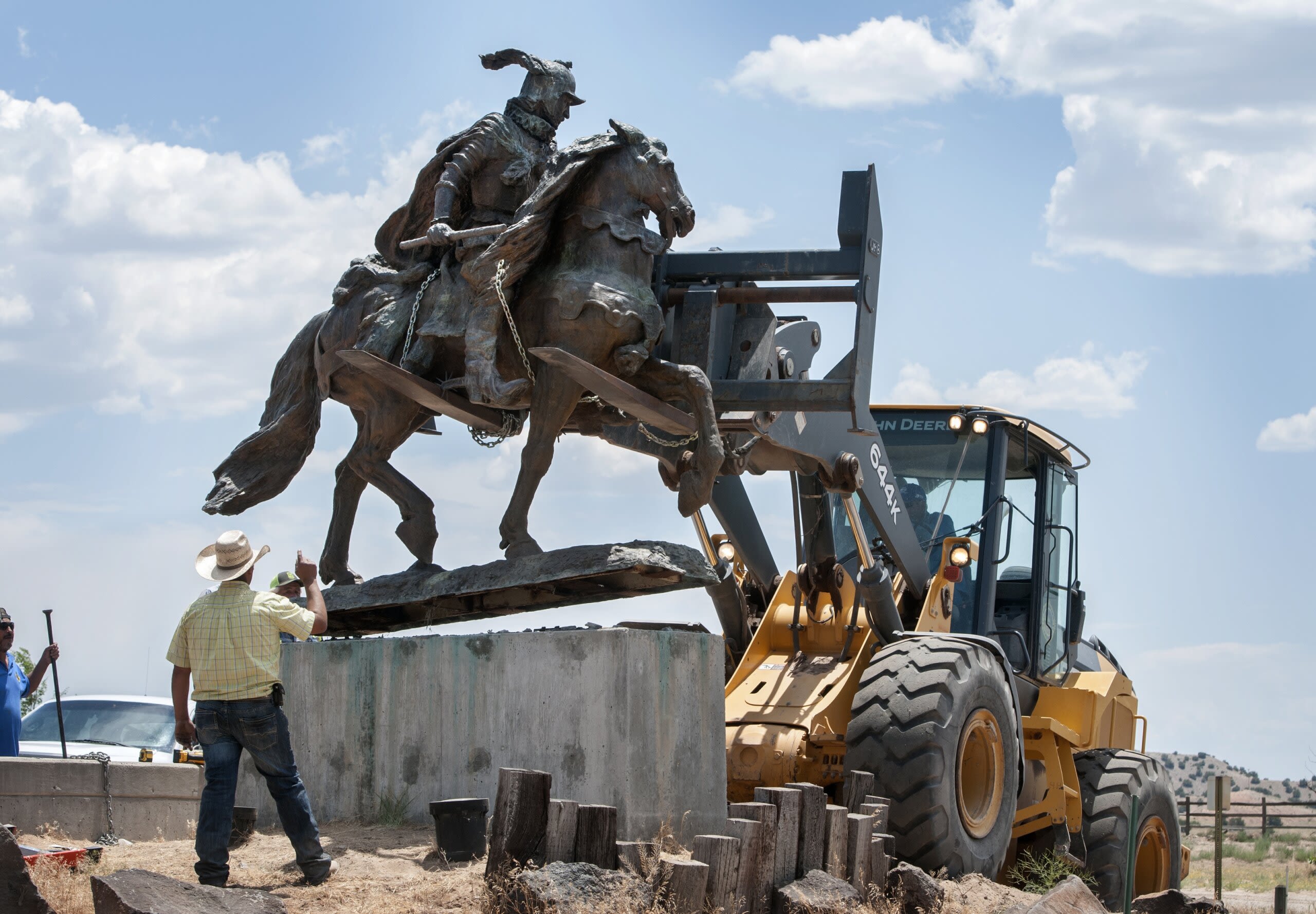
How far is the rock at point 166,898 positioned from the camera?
5133 millimetres

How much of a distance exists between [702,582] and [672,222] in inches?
74.9

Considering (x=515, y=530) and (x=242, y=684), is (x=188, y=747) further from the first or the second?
(x=515, y=530)

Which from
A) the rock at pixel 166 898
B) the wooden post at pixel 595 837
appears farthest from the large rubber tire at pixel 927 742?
the rock at pixel 166 898

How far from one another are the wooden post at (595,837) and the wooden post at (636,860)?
0.12ft

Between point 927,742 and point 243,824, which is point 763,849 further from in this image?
point 243,824

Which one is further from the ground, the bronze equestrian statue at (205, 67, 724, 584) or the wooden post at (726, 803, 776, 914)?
the bronze equestrian statue at (205, 67, 724, 584)

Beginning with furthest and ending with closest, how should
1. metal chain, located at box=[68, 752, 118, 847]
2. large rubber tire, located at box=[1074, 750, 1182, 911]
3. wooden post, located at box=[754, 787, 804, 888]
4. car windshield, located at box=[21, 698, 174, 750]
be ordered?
car windshield, located at box=[21, 698, 174, 750] → large rubber tire, located at box=[1074, 750, 1182, 911] → metal chain, located at box=[68, 752, 118, 847] → wooden post, located at box=[754, 787, 804, 888]

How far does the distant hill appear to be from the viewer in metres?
51.8

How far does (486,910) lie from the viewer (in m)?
5.70

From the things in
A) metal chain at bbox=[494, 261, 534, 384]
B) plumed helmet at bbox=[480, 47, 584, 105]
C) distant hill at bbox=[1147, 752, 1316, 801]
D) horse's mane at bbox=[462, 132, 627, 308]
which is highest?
plumed helmet at bbox=[480, 47, 584, 105]

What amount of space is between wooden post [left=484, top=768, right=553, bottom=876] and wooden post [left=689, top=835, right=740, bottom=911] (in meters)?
0.63

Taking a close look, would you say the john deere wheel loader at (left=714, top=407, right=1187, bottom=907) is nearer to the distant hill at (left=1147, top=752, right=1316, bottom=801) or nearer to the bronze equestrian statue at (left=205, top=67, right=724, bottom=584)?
the bronze equestrian statue at (left=205, top=67, right=724, bottom=584)

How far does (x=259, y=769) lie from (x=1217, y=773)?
157 ft

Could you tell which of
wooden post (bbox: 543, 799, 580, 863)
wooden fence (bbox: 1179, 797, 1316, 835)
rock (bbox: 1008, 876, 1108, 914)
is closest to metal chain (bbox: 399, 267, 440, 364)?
wooden post (bbox: 543, 799, 580, 863)
